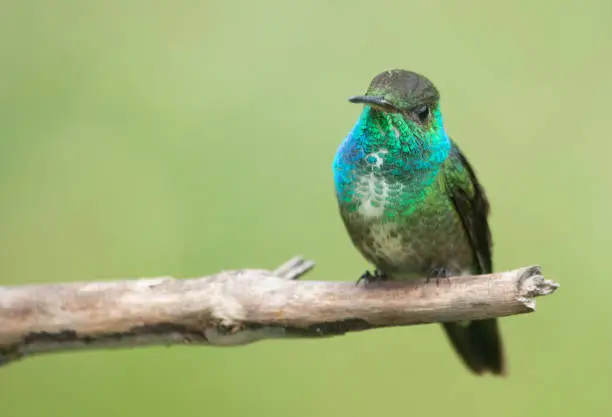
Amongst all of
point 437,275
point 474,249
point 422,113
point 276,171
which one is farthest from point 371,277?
point 276,171

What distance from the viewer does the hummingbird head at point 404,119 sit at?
1.85 meters

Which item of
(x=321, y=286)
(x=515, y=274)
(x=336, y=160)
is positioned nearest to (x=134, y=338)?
(x=321, y=286)

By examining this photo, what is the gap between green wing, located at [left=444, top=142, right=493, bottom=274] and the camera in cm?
196

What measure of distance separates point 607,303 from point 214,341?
1.68m

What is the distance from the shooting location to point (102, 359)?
2.87 meters

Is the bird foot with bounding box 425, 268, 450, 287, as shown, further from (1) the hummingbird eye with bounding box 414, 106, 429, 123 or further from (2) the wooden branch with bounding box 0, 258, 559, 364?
(1) the hummingbird eye with bounding box 414, 106, 429, 123

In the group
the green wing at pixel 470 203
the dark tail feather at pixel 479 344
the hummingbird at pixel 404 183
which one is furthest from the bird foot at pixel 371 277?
the dark tail feather at pixel 479 344

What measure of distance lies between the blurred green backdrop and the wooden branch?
0.99 meters

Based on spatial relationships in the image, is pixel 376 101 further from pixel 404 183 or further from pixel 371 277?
pixel 371 277

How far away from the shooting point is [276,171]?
304 centimetres

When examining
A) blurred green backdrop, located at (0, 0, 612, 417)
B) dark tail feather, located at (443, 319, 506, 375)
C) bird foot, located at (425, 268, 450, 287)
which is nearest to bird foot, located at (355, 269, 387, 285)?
bird foot, located at (425, 268, 450, 287)

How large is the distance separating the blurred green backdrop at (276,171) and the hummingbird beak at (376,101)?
46.8 inches

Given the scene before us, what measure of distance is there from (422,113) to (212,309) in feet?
2.30

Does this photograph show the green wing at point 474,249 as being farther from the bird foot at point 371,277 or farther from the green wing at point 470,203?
the bird foot at point 371,277
